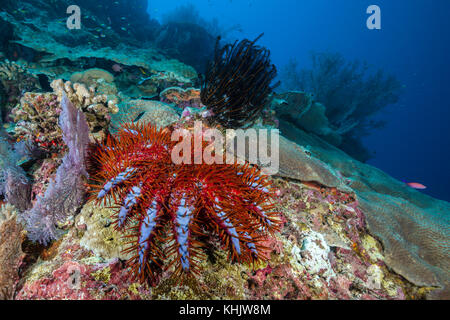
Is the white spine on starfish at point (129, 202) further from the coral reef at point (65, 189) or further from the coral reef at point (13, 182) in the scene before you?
the coral reef at point (13, 182)

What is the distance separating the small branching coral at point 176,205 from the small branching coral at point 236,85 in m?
1.39

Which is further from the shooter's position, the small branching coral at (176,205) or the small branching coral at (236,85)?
the small branching coral at (236,85)

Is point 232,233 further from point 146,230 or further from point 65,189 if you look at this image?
point 65,189

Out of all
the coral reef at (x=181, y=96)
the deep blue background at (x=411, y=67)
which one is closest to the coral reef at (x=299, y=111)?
the coral reef at (x=181, y=96)

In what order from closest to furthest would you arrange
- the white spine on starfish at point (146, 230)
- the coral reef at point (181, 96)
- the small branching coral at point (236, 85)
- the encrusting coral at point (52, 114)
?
the white spine on starfish at point (146, 230) < the encrusting coral at point (52, 114) < the small branching coral at point (236, 85) < the coral reef at point (181, 96)

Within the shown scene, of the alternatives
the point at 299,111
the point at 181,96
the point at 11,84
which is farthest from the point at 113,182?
the point at 11,84

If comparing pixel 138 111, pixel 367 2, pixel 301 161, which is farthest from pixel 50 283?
pixel 367 2

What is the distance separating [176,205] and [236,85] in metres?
2.39

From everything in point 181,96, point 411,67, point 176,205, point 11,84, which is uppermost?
point 411,67

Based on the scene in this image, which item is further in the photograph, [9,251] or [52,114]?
[52,114]

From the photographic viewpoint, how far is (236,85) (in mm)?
3287

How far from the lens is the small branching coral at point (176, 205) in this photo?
1562 millimetres
